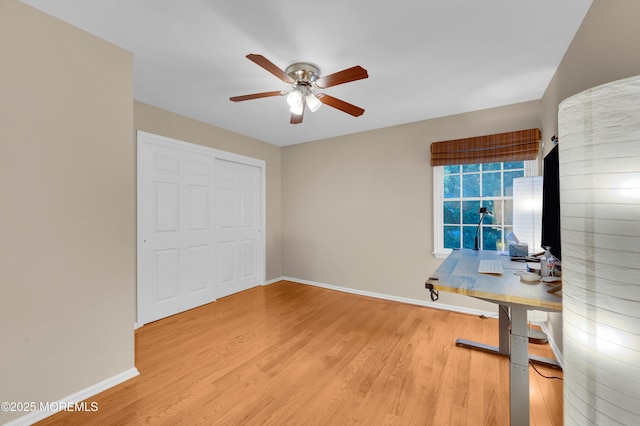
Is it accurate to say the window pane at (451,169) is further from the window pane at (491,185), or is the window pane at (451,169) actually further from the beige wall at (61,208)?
the beige wall at (61,208)

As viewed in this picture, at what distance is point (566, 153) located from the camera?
0.89 m

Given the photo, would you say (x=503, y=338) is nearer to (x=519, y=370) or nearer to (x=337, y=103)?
(x=519, y=370)

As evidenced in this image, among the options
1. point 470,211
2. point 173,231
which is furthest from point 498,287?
point 173,231

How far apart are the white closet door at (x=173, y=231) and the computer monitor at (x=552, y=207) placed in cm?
378

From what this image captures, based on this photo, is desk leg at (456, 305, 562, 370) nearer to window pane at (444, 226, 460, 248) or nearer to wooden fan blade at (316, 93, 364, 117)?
window pane at (444, 226, 460, 248)

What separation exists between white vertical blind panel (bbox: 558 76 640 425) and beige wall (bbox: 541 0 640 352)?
0.90 meters

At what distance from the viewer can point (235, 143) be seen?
413 cm

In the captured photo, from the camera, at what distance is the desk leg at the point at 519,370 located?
140 cm

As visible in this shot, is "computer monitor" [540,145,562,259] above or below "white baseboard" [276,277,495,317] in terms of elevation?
above

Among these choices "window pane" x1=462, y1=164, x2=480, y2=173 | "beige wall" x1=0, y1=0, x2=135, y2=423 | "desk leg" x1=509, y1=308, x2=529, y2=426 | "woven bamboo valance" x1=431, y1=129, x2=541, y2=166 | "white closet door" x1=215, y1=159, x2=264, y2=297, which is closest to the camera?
"desk leg" x1=509, y1=308, x2=529, y2=426

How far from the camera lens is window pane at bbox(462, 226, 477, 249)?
3.37 metres

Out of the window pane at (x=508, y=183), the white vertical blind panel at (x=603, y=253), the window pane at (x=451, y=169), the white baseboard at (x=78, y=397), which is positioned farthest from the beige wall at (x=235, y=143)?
the white vertical blind panel at (x=603, y=253)

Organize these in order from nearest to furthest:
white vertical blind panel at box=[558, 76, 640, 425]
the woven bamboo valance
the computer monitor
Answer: white vertical blind panel at box=[558, 76, 640, 425]
the computer monitor
the woven bamboo valance

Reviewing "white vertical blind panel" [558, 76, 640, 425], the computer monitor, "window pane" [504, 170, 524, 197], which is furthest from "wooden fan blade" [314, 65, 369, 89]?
"window pane" [504, 170, 524, 197]
